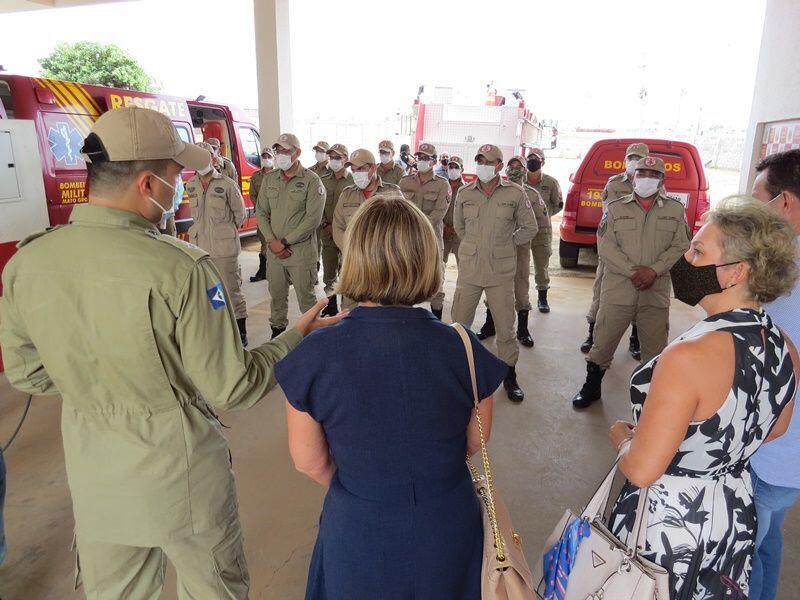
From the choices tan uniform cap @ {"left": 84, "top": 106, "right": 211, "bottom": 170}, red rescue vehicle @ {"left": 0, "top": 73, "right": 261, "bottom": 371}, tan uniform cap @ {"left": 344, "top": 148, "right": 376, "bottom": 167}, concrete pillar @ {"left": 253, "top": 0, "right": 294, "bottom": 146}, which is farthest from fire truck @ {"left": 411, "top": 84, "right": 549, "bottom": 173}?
tan uniform cap @ {"left": 84, "top": 106, "right": 211, "bottom": 170}

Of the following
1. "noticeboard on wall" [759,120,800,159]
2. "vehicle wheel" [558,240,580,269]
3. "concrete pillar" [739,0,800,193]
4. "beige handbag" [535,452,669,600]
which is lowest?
"vehicle wheel" [558,240,580,269]

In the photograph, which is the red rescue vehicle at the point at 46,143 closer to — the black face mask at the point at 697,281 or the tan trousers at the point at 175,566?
the tan trousers at the point at 175,566

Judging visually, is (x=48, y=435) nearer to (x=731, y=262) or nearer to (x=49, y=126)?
(x=49, y=126)

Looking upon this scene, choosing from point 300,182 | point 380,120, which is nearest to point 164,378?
point 300,182

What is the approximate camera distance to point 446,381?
113cm

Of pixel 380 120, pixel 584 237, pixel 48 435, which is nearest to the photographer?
pixel 48 435

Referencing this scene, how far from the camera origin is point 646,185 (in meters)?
3.62

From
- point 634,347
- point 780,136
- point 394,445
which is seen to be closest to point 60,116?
point 394,445

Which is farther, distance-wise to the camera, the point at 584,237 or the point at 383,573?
the point at 584,237

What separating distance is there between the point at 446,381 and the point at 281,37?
8.27m

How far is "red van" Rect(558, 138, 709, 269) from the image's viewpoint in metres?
6.75

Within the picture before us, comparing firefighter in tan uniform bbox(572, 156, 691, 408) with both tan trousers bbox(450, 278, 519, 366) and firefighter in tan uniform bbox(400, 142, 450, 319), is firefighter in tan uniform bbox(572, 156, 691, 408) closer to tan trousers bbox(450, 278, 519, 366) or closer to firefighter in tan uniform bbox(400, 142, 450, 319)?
tan trousers bbox(450, 278, 519, 366)

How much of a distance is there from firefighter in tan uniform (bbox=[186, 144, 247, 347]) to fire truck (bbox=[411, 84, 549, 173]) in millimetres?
7319

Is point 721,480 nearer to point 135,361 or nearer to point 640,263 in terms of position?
point 135,361
